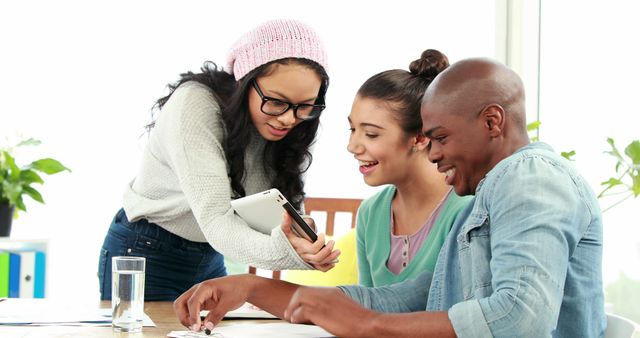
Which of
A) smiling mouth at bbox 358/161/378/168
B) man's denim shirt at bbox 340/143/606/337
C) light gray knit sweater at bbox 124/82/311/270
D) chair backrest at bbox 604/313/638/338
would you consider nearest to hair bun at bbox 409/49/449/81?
smiling mouth at bbox 358/161/378/168

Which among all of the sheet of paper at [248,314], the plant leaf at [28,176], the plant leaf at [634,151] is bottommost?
the sheet of paper at [248,314]

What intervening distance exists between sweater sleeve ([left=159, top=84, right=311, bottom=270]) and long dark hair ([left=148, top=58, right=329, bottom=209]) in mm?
39

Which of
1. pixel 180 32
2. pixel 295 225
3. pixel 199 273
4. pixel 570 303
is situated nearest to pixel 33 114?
pixel 180 32

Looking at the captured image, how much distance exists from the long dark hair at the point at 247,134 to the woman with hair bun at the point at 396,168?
0.18 meters

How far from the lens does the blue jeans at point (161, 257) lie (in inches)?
90.1

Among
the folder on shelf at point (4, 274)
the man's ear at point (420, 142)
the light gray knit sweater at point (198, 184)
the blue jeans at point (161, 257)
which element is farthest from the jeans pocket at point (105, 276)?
the folder on shelf at point (4, 274)

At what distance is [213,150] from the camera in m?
2.10

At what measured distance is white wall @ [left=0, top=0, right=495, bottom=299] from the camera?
13.7 ft

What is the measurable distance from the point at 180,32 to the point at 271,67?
7.20 feet

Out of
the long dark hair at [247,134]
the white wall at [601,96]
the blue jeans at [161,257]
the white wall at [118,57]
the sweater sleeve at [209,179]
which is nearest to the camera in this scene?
the sweater sleeve at [209,179]

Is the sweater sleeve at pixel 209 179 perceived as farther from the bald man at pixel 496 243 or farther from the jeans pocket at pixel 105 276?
the jeans pocket at pixel 105 276

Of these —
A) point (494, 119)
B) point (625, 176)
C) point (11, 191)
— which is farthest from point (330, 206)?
point (494, 119)

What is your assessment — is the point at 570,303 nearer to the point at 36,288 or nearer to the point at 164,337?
the point at 164,337

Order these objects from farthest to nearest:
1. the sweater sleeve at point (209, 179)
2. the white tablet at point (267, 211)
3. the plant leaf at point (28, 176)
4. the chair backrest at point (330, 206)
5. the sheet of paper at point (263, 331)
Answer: the plant leaf at point (28, 176)
the chair backrest at point (330, 206)
the sweater sleeve at point (209, 179)
the white tablet at point (267, 211)
the sheet of paper at point (263, 331)
